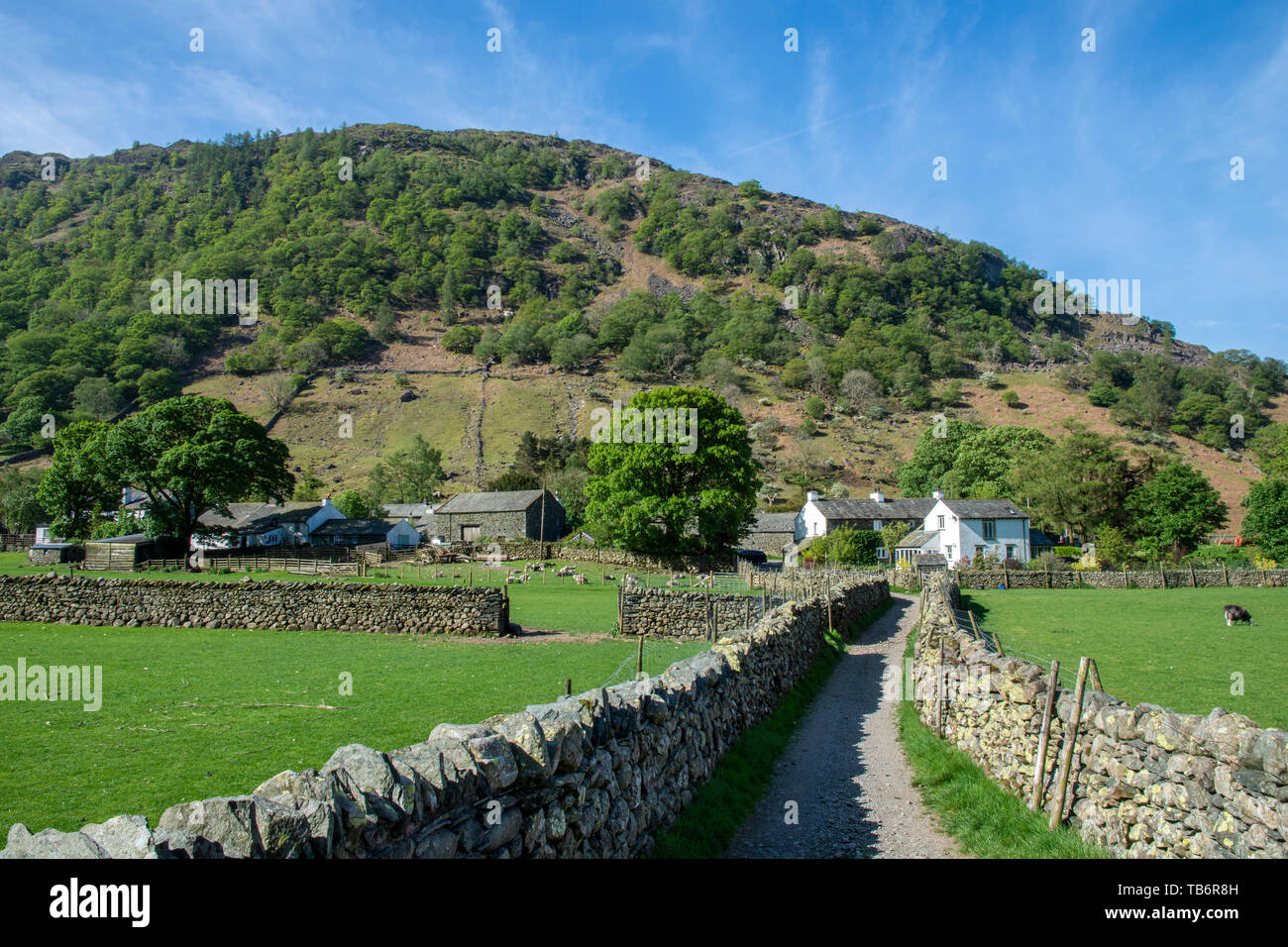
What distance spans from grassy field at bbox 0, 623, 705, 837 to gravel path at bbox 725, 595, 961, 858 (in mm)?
4694

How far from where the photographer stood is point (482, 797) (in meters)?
4.49

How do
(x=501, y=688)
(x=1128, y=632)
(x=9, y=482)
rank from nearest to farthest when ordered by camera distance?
(x=501, y=688) → (x=1128, y=632) → (x=9, y=482)

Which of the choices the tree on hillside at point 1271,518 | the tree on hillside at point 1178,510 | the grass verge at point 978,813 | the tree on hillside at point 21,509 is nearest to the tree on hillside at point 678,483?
the grass verge at point 978,813

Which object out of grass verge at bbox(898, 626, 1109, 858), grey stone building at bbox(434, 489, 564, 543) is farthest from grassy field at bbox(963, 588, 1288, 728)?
grey stone building at bbox(434, 489, 564, 543)

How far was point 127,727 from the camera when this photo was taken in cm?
1077

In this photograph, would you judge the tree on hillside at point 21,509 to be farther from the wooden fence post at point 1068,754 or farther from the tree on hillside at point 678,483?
the wooden fence post at point 1068,754

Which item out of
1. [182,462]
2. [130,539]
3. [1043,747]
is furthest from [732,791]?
[182,462]

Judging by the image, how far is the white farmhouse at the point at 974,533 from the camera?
65938 mm

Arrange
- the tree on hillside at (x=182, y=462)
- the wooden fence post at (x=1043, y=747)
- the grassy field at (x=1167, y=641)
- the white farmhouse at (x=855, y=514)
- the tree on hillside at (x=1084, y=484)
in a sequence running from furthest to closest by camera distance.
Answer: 1. the white farmhouse at (x=855, y=514)
2. the tree on hillside at (x=1084, y=484)
3. the tree on hillside at (x=182, y=462)
4. the grassy field at (x=1167, y=641)
5. the wooden fence post at (x=1043, y=747)

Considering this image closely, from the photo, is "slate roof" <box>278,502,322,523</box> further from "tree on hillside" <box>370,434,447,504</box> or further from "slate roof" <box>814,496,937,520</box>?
"slate roof" <box>814,496,937,520</box>

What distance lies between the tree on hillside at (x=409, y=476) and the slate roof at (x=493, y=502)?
56.7ft
